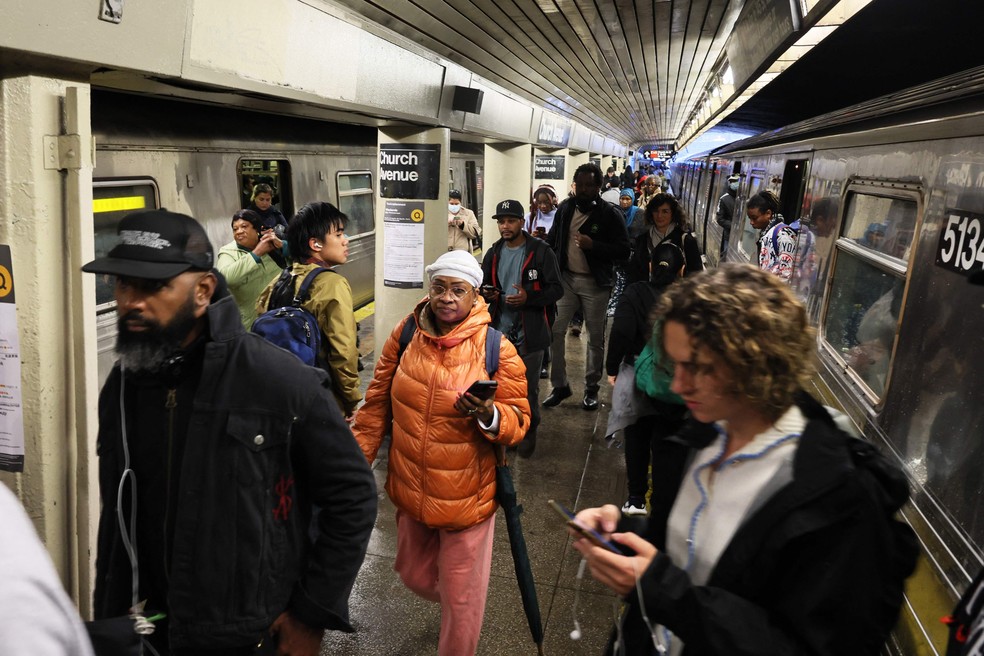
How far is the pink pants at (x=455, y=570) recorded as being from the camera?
107 inches

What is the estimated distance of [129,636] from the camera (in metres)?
1.53

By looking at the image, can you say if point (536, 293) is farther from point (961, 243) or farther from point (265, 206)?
point (961, 243)

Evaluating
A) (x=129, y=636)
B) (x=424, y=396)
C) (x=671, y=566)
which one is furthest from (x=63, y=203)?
(x=671, y=566)

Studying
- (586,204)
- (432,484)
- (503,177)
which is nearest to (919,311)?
(432,484)

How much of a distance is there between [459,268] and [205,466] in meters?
1.39

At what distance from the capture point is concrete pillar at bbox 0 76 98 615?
238 centimetres

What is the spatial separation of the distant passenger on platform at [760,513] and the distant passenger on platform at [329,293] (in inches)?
86.2

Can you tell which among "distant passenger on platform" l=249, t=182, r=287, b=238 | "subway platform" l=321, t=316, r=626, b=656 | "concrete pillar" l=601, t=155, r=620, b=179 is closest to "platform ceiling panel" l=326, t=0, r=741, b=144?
"distant passenger on platform" l=249, t=182, r=287, b=238

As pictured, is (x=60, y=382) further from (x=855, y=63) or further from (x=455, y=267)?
(x=855, y=63)

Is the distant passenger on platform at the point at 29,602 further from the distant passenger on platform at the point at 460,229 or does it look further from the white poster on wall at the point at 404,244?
the distant passenger on platform at the point at 460,229

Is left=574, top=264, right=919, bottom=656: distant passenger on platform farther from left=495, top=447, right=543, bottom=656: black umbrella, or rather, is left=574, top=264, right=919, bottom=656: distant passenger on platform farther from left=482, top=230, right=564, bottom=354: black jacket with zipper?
left=482, top=230, right=564, bottom=354: black jacket with zipper

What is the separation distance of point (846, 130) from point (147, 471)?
449 centimetres

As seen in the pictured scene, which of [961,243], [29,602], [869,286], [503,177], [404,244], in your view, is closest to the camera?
[29,602]

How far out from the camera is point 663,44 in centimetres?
829
